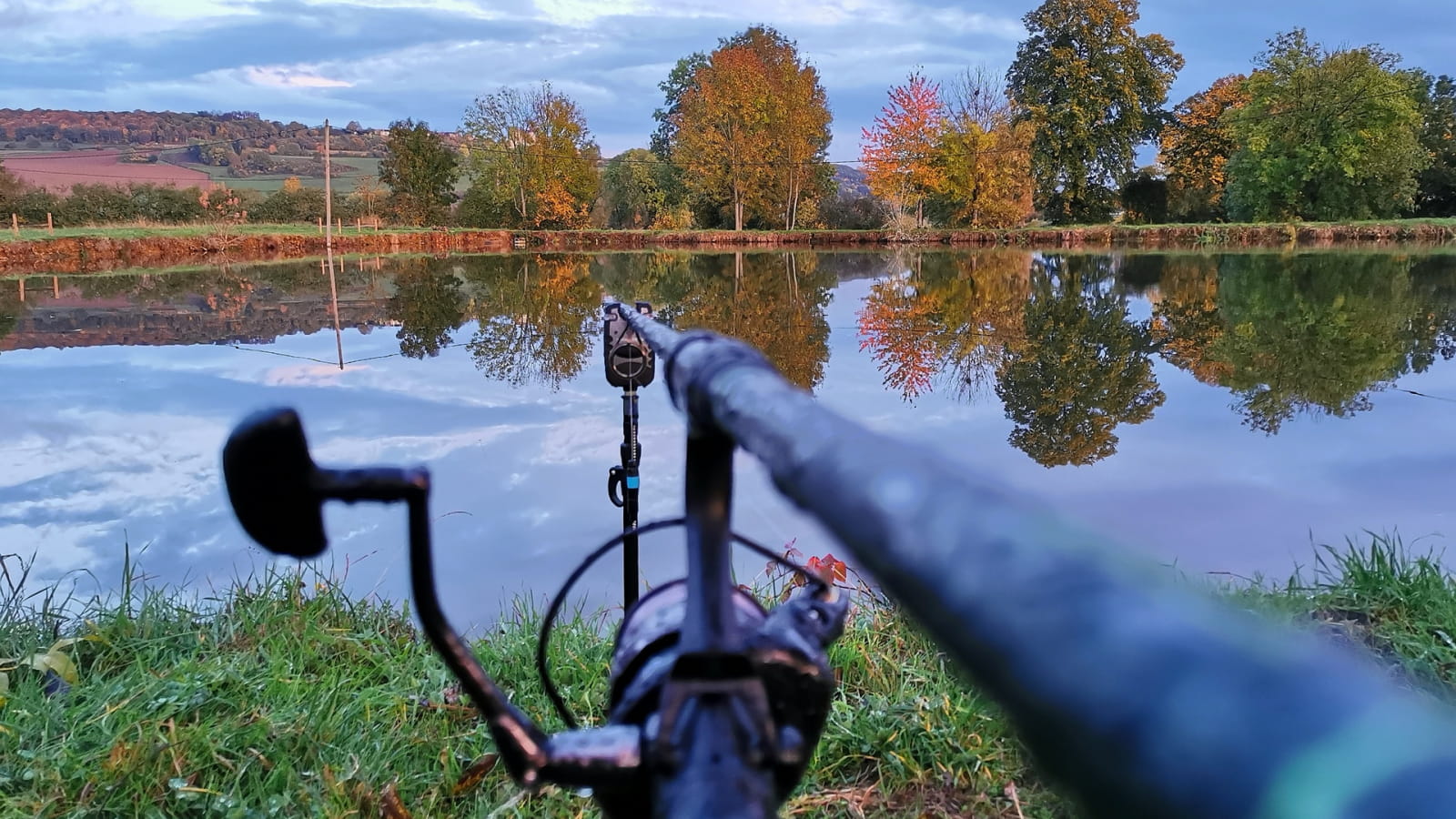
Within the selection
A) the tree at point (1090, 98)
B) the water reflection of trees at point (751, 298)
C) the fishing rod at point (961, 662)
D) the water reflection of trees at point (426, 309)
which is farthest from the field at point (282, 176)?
the fishing rod at point (961, 662)

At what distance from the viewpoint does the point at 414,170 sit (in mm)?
40469

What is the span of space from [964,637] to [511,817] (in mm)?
2317

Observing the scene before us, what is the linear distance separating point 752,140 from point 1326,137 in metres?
22.7

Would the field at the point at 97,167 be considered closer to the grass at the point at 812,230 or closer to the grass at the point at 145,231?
the grass at the point at 145,231

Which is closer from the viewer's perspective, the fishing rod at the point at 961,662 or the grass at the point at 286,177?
the fishing rod at the point at 961,662

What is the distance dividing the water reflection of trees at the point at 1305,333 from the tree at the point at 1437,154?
2599 cm

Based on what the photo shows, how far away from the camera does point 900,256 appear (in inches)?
1067

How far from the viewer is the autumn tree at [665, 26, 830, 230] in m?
38.6

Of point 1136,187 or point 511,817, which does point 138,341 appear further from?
point 1136,187

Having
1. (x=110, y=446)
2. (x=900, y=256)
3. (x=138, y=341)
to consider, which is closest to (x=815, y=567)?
(x=110, y=446)

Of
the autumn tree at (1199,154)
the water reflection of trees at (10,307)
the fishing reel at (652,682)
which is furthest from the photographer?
the autumn tree at (1199,154)

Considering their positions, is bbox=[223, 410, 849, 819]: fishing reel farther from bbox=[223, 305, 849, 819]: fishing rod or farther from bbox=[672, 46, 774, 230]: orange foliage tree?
bbox=[672, 46, 774, 230]: orange foliage tree

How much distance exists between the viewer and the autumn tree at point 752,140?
38.6m

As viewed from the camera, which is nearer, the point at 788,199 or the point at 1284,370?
the point at 1284,370
